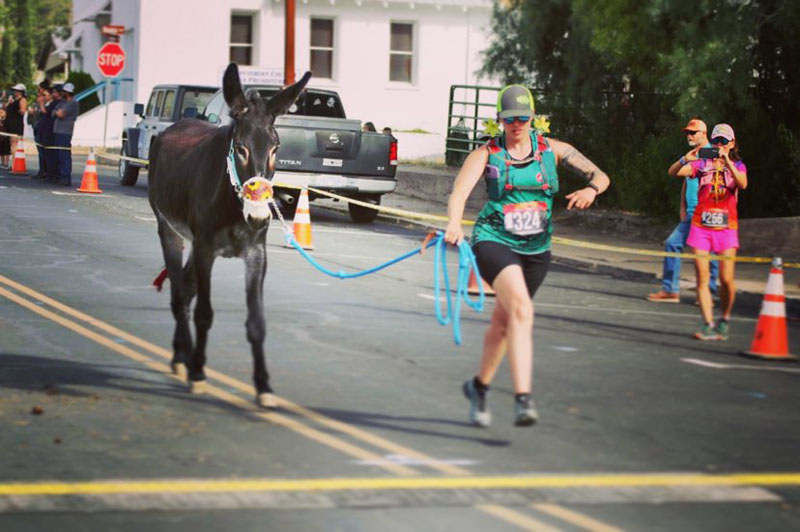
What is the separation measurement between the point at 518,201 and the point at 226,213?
1.89 metres

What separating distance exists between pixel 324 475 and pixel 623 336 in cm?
634

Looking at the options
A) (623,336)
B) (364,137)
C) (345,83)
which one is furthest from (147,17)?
(623,336)

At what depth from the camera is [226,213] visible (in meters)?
9.45

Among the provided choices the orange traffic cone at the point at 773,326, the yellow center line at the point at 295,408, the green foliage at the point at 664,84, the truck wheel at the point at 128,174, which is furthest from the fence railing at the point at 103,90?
the orange traffic cone at the point at 773,326

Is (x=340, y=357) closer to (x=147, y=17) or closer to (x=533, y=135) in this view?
(x=533, y=135)

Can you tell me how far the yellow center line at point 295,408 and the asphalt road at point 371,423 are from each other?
0.08 feet

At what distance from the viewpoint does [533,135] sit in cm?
886

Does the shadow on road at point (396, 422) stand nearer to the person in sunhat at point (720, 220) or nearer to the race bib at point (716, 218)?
the person in sunhat at point (720, 220)

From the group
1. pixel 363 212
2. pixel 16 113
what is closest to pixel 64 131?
pixel 16 113

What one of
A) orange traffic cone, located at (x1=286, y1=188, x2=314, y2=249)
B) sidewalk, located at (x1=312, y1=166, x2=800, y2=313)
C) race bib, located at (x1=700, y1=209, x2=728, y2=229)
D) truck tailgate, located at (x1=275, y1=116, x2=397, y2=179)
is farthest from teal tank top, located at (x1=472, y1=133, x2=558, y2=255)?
truck tailgate, located at (x1=275, y1=116, x2=397, y2=179)

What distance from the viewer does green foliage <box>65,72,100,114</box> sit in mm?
51281

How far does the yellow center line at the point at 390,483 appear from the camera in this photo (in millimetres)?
7008

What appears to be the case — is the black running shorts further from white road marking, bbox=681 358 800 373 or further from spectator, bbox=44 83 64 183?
spectator, bbox=44 83 64 183

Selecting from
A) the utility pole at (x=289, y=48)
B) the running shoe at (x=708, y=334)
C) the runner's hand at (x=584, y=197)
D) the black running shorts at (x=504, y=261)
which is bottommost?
the running shoe at (x=708, y=334)
